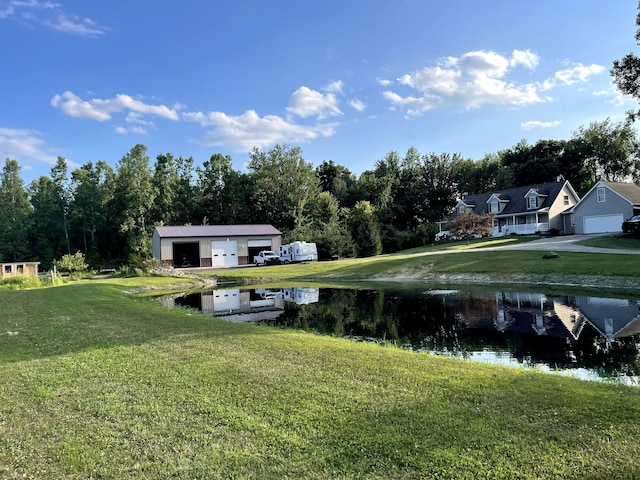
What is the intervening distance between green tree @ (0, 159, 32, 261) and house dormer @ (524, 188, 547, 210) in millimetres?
66724

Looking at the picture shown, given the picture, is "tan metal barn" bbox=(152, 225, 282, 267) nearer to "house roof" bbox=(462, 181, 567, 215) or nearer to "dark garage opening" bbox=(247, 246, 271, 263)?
"dark garage opening" bbox=(247, 246, 271, 263)

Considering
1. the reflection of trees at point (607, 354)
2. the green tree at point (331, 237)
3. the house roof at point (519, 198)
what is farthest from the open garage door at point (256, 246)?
the reflection of trees at point (607, 354)

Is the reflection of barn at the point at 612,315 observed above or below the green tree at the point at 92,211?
below

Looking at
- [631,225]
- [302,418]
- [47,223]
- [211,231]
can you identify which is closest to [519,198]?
[631,225]

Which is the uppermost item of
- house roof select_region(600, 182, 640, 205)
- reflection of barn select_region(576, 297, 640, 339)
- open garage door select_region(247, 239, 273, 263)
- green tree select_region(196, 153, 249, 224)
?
green tree select_region(196, 153, 249, 224)

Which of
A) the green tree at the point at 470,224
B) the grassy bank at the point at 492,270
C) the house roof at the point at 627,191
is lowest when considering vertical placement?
the grassy bank at the point at 492,270

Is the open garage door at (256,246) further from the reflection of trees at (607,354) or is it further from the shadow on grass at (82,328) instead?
the reflection of trees at (607,354)

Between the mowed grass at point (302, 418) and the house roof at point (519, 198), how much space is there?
47.4 meters

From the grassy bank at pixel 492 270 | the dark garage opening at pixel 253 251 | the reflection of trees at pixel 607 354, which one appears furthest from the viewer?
the dark garage opening at pixel 253 251

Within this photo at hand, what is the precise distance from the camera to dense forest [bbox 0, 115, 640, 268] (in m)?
57.9

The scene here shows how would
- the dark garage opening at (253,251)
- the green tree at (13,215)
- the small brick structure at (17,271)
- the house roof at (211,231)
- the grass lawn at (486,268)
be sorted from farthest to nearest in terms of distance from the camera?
the green tree at (13,215)
the dark garage opening at (253,251)
the house roof at (211,231)
the small brick structure at (17,271)
the grass lawn at (486,268)

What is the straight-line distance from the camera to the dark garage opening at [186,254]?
4972 cm

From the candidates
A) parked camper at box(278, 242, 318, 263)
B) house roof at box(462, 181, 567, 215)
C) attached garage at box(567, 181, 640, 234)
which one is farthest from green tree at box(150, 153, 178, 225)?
attached garage at box(567, 181, 640, 234)

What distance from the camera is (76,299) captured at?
1753 cm
